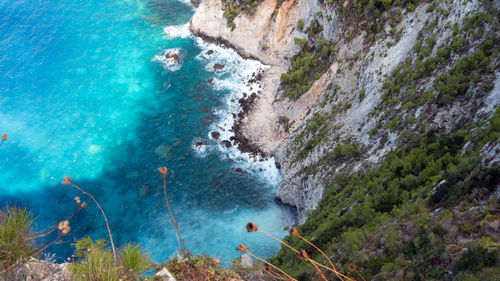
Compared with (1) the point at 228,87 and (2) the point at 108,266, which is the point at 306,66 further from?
(2) the point at 108,266

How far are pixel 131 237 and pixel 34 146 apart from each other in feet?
54.0

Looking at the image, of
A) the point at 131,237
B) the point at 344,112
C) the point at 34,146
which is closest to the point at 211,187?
the point at 131,237

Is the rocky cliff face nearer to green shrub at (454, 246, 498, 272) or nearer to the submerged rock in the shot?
the submerged rock

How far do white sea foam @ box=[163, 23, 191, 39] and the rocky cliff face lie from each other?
8.13 metres

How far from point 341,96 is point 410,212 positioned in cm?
1664

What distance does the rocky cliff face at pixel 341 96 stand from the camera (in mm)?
20016

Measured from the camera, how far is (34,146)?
3716 cm

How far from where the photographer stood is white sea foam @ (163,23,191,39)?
49500 mm

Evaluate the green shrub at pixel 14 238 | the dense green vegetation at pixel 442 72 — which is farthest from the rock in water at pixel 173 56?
the green shrub at pixel 14 238

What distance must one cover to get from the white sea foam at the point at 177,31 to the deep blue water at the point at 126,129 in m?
0.16

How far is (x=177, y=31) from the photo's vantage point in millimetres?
50250

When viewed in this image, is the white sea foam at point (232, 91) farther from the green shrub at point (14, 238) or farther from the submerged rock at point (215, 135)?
the green shrub at point (14, 238)

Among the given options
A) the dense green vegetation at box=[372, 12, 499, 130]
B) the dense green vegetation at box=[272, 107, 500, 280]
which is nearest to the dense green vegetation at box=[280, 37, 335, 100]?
the dense green vegetation at box=[372, 12, 499, 130]

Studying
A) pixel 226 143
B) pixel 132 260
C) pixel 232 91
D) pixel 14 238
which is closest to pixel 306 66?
pixel 232 91
